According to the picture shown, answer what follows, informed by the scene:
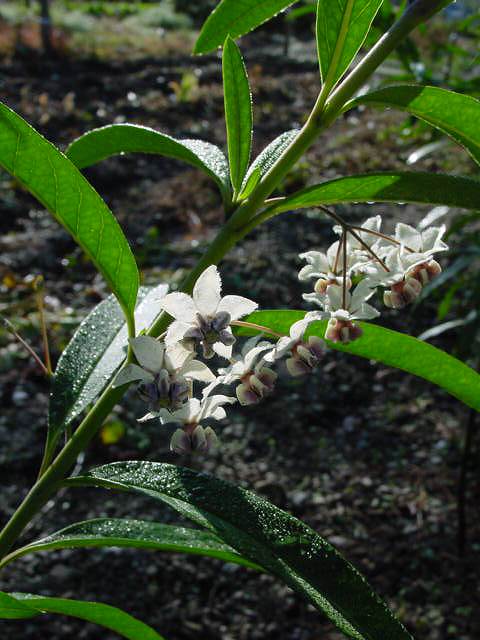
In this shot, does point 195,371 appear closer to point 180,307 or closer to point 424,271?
point 180,307

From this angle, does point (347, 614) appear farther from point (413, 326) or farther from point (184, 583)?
point (413, 326)

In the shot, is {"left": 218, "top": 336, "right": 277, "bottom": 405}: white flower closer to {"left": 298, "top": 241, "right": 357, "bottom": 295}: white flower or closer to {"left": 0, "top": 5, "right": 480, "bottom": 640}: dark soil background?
{"left": 298, "top": 241, "right": 357, "bottom": 295}: white flower

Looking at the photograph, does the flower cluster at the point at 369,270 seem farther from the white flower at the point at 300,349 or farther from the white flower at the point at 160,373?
the white flower at the point at 160,373

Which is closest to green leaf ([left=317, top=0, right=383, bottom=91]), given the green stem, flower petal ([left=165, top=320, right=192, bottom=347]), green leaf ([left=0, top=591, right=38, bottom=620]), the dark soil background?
the green stem

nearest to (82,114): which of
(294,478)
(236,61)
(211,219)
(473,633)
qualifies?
(211,219)

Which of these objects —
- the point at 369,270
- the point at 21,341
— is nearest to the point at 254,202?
the point at 369,270

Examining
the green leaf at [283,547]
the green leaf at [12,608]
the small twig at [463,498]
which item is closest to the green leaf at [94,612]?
the green leaf at [12,608]
